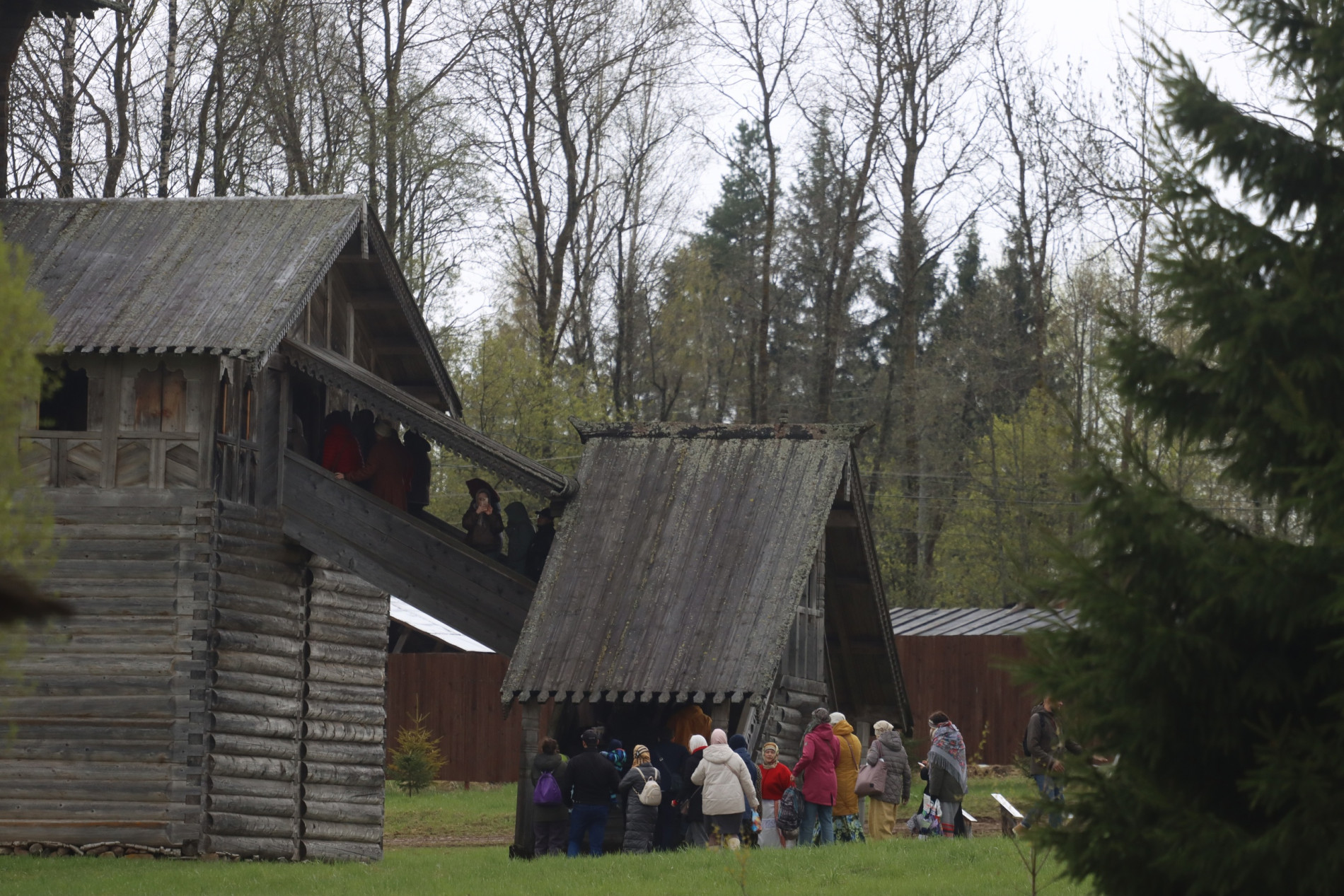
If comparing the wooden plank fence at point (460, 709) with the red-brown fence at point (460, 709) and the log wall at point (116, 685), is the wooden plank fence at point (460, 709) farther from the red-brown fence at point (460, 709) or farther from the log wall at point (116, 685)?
the log wall at point (116, 685)

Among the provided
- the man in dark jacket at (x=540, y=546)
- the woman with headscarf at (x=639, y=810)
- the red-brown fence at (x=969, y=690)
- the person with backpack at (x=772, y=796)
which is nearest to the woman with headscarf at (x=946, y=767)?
the person with backpack at (x=772, y=796)

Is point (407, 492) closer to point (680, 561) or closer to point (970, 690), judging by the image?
point (680, 561)

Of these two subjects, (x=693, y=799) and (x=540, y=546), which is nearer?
(x=693, y=799)

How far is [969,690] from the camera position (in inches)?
1114

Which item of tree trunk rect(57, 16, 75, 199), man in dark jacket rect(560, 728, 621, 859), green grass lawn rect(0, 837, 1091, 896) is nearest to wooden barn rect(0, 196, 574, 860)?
green grass lawn rect(0, 837, 1091, 896)

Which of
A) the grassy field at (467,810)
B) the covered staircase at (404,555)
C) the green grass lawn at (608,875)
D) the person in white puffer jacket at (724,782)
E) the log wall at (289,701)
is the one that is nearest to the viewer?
the green grass lawn at (608,875)

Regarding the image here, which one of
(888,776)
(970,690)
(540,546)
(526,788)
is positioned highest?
(540,546)

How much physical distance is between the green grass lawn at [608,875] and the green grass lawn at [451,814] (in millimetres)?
6347

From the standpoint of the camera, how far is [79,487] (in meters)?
17.0

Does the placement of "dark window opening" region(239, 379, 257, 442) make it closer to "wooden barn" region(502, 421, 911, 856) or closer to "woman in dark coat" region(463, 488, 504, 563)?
"woman in dark coat" region(463, 488, 504, 563)

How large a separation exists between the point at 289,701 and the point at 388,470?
9.57ft

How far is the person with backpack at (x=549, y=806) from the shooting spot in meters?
16.2

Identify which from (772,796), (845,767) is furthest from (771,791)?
(845,767)

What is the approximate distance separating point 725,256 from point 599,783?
3555cm
